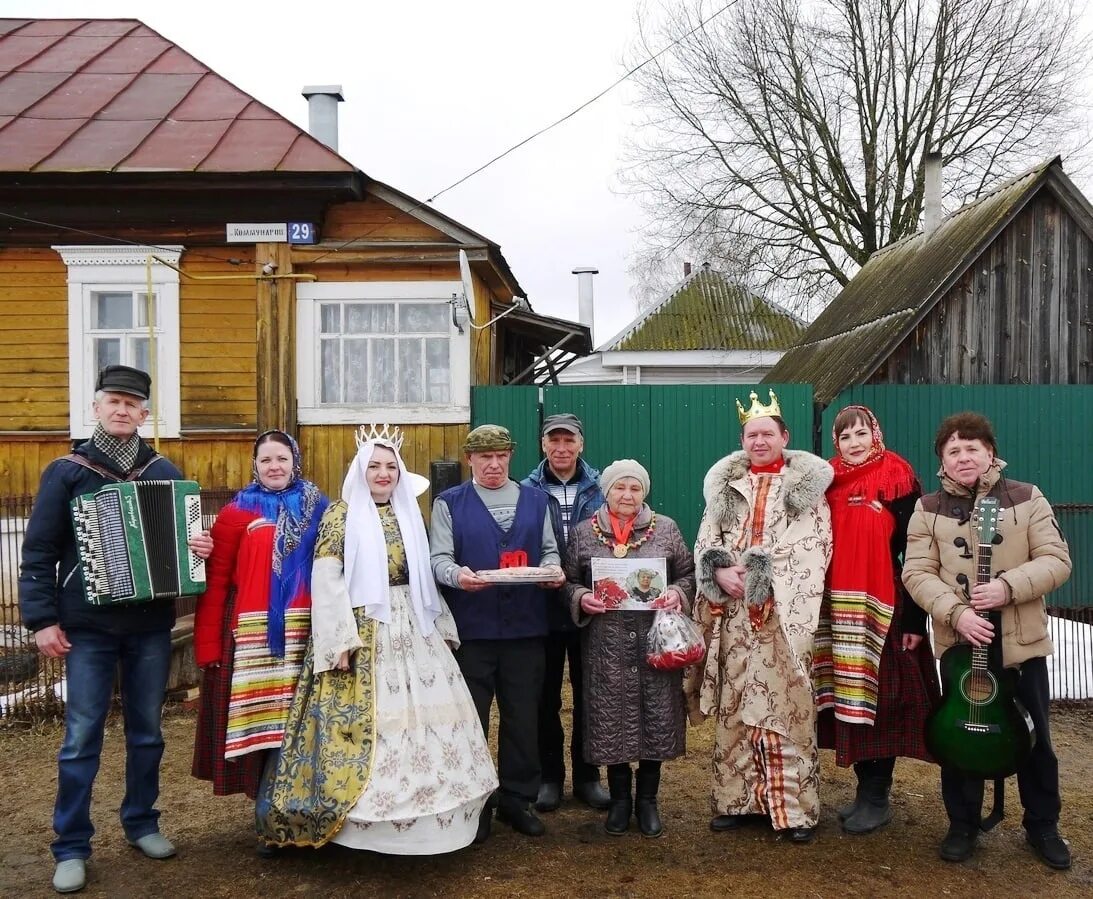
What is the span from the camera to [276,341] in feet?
28.0

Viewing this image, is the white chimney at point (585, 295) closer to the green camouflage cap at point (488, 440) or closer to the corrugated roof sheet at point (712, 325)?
the corrugated roof sheet at point (712, 325)

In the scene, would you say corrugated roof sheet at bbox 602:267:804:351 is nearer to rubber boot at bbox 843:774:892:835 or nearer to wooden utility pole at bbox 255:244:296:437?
wooden utility pole at bbox 255:244:296:437

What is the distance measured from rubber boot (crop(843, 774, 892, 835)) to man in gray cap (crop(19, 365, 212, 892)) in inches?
115

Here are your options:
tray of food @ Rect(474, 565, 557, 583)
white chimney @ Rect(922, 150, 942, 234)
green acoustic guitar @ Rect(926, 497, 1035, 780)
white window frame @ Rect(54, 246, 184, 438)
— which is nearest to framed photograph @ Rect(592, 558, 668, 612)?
tray of food @ Rect(474, 565, 557, 583)

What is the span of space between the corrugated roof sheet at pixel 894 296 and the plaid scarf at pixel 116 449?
6725 millimetres

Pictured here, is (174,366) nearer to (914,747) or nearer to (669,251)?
(914,747)

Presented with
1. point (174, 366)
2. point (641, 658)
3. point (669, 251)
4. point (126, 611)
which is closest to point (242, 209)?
point (174, 366)

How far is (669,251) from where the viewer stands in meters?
20.0

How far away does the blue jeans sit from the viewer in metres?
3.64

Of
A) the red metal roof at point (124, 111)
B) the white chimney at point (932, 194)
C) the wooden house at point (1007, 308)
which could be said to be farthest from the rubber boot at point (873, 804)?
the white chimney at point (932, 194)

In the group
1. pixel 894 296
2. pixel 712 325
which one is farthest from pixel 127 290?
pixel 712 325

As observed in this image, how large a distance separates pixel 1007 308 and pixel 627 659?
25.2 ft

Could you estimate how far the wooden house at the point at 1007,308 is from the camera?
9.56 metres

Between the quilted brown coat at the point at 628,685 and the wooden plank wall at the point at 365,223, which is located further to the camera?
the wooden plank wall at the point at 365,223
